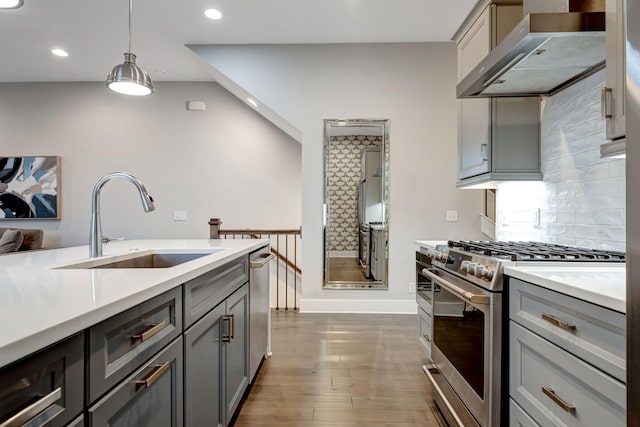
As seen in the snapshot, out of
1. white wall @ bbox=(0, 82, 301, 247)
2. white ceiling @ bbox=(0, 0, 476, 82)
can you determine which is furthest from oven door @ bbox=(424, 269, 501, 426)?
white wall @ bbox=(0, 82, 301, 247)

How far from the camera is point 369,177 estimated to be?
12.8 ft

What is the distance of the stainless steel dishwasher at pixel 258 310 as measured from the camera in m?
2.04

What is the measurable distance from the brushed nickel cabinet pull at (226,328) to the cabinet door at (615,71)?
5.35 feet

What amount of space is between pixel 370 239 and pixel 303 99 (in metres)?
1.76

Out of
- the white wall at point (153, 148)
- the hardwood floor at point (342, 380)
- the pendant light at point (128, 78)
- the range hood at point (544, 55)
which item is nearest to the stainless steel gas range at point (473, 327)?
the hardwood floor at point (342, 380)

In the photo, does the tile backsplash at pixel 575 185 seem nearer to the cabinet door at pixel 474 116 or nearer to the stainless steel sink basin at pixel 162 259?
the cabinet door at pixel 474 116

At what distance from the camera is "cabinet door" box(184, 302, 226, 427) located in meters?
1.13

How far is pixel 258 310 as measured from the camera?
2221 millimetres

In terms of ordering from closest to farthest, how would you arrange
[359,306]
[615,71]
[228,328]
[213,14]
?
[615,71], [228,328], [213,14], [359,306]

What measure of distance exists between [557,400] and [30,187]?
6016mm

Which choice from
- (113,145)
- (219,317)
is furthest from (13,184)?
(219,317)

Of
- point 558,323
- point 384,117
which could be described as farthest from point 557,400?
point 384,117

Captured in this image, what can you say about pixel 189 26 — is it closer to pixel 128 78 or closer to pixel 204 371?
pixel 128 78

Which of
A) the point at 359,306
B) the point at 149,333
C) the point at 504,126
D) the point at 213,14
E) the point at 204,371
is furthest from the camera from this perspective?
the point at 359,306
